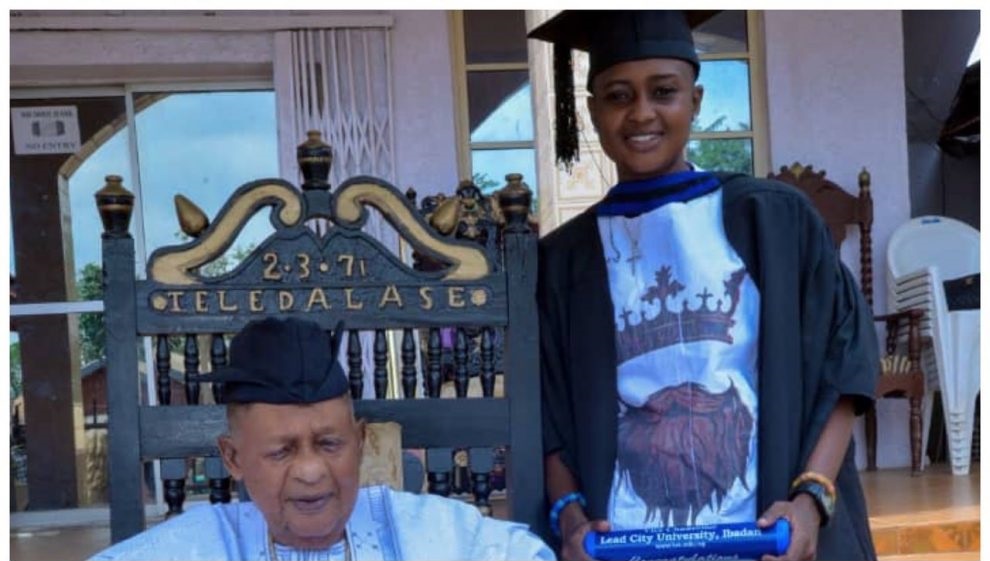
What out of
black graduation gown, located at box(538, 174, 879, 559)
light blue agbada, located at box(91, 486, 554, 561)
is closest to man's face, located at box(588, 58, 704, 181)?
black graduation gown, located at box(538, 174, 879, 559)

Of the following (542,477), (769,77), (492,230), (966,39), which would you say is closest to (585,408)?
(542,477)

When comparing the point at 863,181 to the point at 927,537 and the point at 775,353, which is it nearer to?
the point at 927,537

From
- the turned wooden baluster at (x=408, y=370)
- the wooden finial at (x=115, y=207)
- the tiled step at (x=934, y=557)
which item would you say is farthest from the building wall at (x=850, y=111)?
the wooden finial at (x=115, y=207)

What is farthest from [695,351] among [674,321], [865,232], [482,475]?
[865,232]

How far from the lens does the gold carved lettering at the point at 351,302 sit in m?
2.01

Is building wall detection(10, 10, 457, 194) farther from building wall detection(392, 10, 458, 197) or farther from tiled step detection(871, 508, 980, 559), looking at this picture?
tiled step detection(871, 508, 980, 559)

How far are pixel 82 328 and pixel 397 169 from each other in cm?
181

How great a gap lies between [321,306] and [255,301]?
106 mm

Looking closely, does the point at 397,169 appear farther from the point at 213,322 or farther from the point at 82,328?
the point at 213,322

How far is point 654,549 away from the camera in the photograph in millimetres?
1838

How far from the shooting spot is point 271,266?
199cm

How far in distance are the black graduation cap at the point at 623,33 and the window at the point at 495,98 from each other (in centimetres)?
388

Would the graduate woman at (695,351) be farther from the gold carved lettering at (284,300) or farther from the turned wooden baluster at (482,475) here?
the gold carved lettering at (284,300)

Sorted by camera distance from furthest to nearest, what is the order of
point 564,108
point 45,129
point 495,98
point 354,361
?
point 495,98 → point 45,129 → point 564,108 → point 354,361
